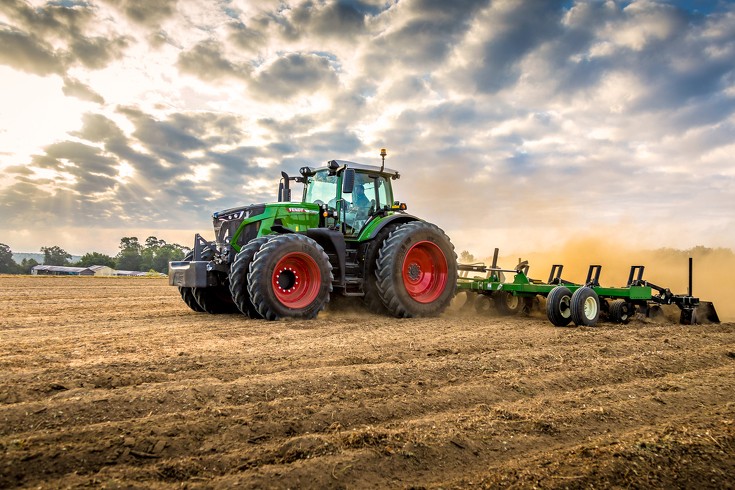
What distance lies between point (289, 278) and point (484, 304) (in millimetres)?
4261

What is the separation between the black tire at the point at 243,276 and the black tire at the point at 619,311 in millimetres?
5979

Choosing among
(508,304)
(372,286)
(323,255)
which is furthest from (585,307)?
(323,255)

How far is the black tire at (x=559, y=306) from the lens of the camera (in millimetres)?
8344

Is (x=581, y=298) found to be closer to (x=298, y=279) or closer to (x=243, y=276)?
(x=298, y=279)

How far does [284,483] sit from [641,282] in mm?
8476

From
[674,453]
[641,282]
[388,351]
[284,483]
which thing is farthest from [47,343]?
[641,282]

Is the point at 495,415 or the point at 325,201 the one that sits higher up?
the point at 325,201

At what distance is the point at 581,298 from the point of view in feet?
27.2

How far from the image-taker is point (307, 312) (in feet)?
27.2

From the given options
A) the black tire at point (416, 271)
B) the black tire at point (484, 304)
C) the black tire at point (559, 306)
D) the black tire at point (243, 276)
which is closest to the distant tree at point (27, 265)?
the black tire at point (243, 276)

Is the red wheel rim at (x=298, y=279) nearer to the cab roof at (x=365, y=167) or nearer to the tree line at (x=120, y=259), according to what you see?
the cab roof at (x=365, y=167)

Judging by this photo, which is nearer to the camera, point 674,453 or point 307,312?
point 674,453

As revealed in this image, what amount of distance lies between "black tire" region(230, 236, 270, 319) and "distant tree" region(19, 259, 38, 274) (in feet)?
221

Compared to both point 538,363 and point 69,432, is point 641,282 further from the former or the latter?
point 69,432
